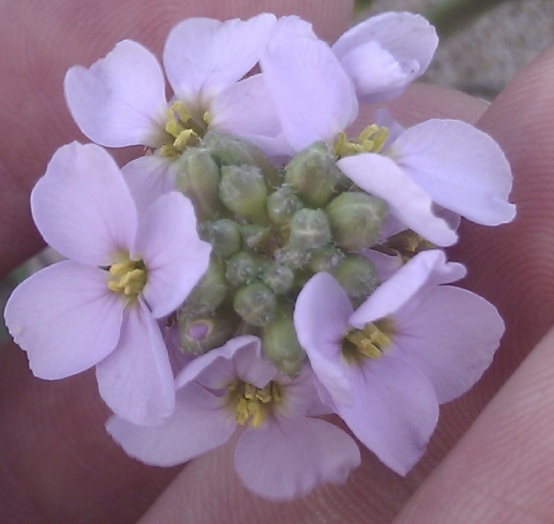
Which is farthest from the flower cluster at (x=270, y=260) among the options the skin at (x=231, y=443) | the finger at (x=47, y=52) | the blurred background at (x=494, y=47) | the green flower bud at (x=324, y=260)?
the blurred background at (x=494, y=47)

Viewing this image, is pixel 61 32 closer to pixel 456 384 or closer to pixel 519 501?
pixel 456 384

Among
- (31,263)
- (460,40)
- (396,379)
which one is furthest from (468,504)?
(460,40)

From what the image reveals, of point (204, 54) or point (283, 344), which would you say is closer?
point (283, 344)

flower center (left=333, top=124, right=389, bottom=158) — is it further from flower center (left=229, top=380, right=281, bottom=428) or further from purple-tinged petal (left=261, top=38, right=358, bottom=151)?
flower center (left=229, top=380, right=281, bottom=428)

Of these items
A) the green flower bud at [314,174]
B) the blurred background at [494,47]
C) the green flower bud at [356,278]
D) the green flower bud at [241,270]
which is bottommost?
the blurred background at [494,47]

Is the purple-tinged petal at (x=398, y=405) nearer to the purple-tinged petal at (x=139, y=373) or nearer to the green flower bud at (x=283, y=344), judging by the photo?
the green flower bud at (x=283, y=344)

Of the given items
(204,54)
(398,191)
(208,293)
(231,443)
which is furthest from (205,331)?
(231,443)

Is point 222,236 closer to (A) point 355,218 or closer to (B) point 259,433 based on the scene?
(A) point 355,218
